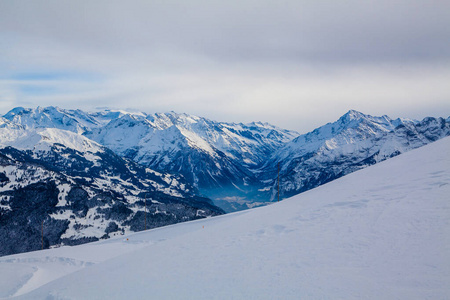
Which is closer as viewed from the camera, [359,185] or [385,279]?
[385,279]

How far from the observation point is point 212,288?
9820mm

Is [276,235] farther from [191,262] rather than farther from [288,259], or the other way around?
[191,262]

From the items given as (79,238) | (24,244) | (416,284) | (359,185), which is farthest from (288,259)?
(24,244)

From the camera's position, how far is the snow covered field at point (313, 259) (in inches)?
345

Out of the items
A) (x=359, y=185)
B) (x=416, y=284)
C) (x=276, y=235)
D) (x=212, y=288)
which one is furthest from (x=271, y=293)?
(x=359, y=185)

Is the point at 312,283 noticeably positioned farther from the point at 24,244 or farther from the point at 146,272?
the point at 24,244

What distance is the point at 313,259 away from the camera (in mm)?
10844

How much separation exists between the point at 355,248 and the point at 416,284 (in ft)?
10.4

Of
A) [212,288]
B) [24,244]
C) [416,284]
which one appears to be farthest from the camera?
[24,244]

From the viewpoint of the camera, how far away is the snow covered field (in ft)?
28.8

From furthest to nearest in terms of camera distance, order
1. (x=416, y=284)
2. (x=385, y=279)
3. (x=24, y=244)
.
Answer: (x=24, y=244) < (x=385, y=279) < (x=416, y=284)

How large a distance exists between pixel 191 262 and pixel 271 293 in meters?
4.74

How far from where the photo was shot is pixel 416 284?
317 inches

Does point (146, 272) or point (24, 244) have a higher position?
point (146, 272)
